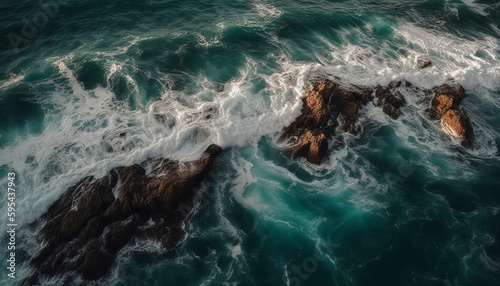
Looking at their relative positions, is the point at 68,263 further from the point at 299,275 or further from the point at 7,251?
the point at 299,275

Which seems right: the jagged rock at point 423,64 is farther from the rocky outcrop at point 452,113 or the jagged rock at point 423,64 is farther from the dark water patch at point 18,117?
the dark water patch at point 18,117

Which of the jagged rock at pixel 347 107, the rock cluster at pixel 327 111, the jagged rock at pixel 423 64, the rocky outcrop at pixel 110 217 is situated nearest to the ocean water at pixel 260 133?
the jagged rock at pixel 423 64

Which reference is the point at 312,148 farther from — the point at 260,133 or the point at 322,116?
the point at 260,133

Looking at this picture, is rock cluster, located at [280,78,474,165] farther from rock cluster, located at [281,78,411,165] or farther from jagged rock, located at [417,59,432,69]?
jagged rock, located at [417,59,432,69]

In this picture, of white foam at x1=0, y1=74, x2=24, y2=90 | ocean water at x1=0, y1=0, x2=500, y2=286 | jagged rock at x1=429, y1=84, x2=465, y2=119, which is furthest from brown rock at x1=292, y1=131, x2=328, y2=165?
white foam at x1=0, y1=74, x2=24, y2=90

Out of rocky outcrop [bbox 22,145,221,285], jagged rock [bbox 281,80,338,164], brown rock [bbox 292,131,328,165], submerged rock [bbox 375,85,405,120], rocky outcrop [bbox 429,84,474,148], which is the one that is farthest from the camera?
submerged rock [bbox 375,85,405,120]

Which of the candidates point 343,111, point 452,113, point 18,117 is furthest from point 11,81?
point 452,113
